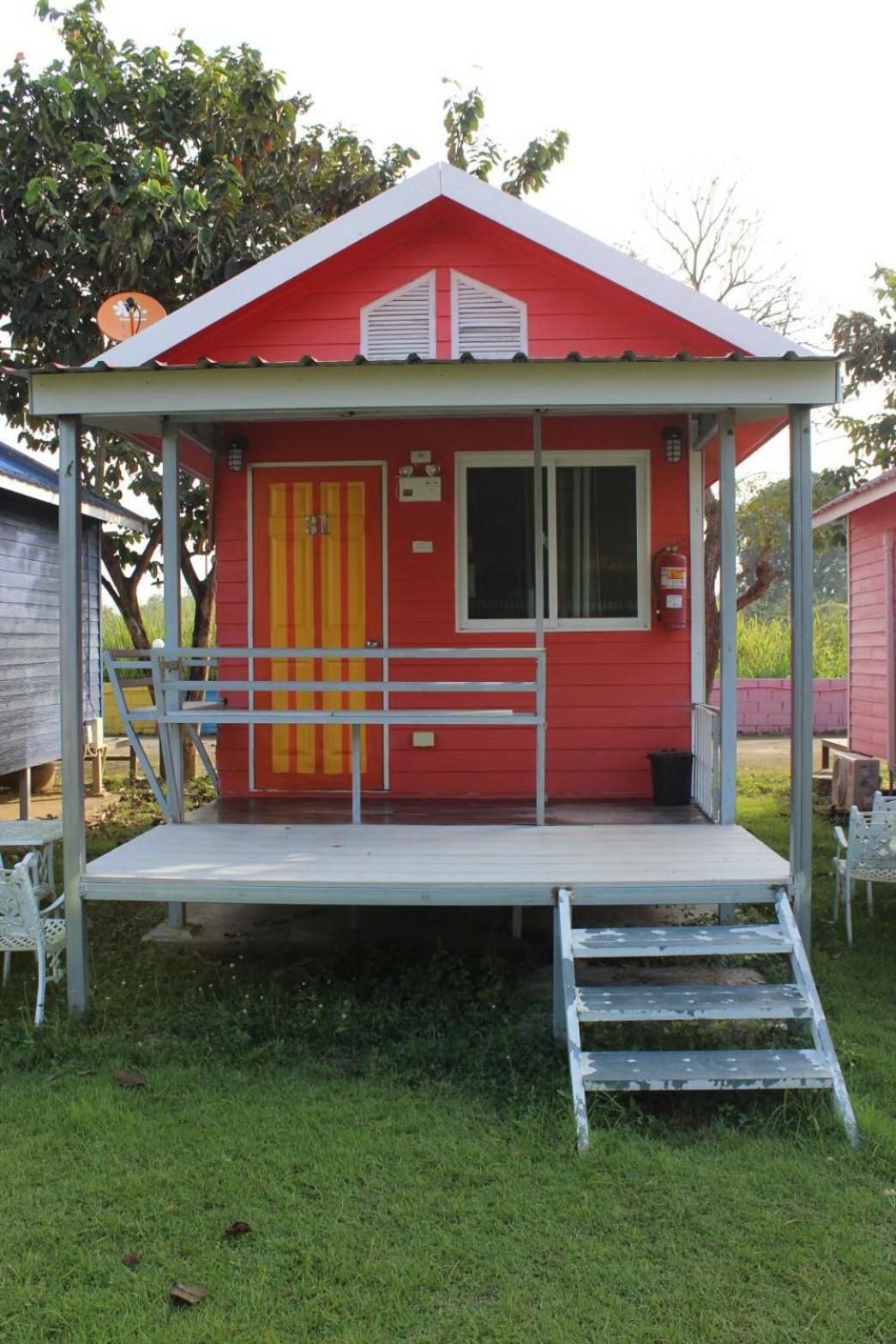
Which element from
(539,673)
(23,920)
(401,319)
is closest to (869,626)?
(401,319)

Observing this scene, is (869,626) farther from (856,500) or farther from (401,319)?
(401,319)

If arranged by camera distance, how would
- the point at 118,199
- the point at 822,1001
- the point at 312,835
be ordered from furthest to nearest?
the point at 118,199, the point at 312,835, the point at 822,1001

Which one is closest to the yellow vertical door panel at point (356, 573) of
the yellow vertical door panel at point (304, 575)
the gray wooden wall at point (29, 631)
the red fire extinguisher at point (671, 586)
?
the yellow vertical door panel at point (304, 575)

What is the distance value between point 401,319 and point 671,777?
3.58m

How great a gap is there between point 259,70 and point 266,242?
189 centimetres

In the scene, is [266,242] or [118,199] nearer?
[118,199]

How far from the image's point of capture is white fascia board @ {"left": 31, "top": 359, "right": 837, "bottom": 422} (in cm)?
499

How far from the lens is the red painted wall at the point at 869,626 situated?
10.7 metres

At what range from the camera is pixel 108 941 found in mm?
6258

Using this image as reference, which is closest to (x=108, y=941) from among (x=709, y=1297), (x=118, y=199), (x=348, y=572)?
(x=348, y=572)

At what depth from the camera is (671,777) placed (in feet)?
22.0

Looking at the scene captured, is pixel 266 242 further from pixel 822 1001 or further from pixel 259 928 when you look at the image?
pixel 822 1001

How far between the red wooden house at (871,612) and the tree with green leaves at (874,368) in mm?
2905

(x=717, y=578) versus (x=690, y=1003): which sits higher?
(x=717, y=578)
